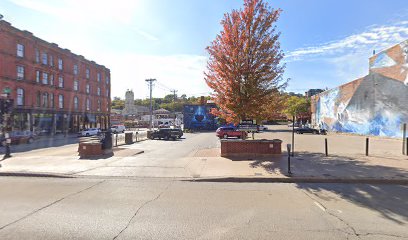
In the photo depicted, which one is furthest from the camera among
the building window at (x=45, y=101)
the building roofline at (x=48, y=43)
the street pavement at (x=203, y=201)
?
the building window at (x=45, y=101)

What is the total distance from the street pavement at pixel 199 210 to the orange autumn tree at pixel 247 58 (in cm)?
672

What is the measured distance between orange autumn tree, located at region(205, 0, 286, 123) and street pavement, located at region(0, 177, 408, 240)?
6718 millimetres

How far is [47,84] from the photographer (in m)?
44.2

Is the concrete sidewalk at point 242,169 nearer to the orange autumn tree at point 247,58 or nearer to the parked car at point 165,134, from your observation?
the orange autumn tree at point 247,58

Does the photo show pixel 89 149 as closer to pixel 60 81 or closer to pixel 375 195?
pixel 375 195

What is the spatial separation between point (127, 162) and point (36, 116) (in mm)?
34348

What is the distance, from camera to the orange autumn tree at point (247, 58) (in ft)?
Result: 49.3

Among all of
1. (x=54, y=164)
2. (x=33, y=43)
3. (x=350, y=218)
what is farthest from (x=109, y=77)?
(x=350, y=218)

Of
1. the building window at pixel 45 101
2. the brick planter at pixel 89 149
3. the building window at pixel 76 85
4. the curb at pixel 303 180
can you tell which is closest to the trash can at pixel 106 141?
the brick planter at pixel 89 149

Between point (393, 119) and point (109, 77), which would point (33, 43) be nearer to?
point (109, 77)

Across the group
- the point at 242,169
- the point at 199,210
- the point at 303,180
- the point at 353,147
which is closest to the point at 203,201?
the point at 199,210

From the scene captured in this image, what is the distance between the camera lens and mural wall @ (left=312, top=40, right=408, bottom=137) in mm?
30469

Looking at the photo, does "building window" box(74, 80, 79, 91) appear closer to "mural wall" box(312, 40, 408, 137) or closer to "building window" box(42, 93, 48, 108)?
"building window" box(42, 93, 48, 108)

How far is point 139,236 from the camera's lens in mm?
5094
